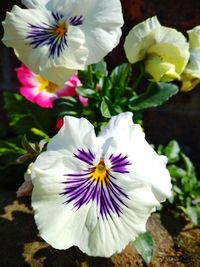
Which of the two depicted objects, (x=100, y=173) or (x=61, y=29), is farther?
(x=61, y=29)

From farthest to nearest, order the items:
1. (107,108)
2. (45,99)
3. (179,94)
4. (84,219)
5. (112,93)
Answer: (179,94) → (45,99) → (112,93) → (107,108) → (84,219)

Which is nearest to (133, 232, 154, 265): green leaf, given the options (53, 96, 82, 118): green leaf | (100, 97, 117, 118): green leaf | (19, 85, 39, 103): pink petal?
(100, 97, 117, 118): green leaf

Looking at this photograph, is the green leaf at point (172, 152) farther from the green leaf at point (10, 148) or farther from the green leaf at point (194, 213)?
the green leaf at point (10, 148)

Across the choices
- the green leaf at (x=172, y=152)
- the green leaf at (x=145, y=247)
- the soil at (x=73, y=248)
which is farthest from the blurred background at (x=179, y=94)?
the green leaf at (x=145, y=247)

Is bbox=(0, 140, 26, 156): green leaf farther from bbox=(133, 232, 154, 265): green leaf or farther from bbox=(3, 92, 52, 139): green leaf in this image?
bbox=(133, 232, 154, 265): green leaf

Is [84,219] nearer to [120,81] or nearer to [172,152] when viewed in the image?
[120,81]

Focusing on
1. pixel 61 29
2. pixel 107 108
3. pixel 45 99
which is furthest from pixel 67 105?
pixel 61 29
